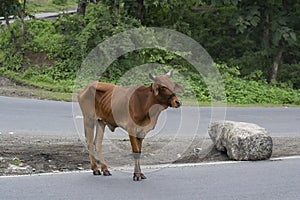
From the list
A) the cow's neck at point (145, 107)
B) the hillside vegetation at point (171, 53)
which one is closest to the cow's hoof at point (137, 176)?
the cow's neck at point (145, 107)

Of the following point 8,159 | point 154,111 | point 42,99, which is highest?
point 154,111

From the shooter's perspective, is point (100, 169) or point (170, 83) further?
point (100, 169)

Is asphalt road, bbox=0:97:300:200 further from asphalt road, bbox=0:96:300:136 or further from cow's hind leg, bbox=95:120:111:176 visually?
asphalt road, bbox=0:96:300:136

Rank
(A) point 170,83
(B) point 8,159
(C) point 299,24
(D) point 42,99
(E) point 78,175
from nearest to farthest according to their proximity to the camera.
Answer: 1. (A) point 170,83
2. (E) point 78,175
3. (B) point 8,159
4. (D) point 42,99
5. (C) point 299,24

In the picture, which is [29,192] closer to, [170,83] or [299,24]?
[170,83]

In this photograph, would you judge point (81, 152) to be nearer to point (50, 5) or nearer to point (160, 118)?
point (160, 118)

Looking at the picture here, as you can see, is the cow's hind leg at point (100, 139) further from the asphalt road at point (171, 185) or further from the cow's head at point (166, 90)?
the cow's head at point (166, 90)

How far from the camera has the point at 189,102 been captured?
15.8m

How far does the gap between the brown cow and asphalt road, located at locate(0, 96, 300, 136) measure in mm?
1790

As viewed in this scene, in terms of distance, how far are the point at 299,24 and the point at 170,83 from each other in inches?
661

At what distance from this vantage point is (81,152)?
33.3 feet

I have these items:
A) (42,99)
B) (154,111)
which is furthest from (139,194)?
(42,99)

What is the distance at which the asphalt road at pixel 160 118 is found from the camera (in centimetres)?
1234

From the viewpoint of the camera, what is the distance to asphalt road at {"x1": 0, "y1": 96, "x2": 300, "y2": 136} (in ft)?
40.5
